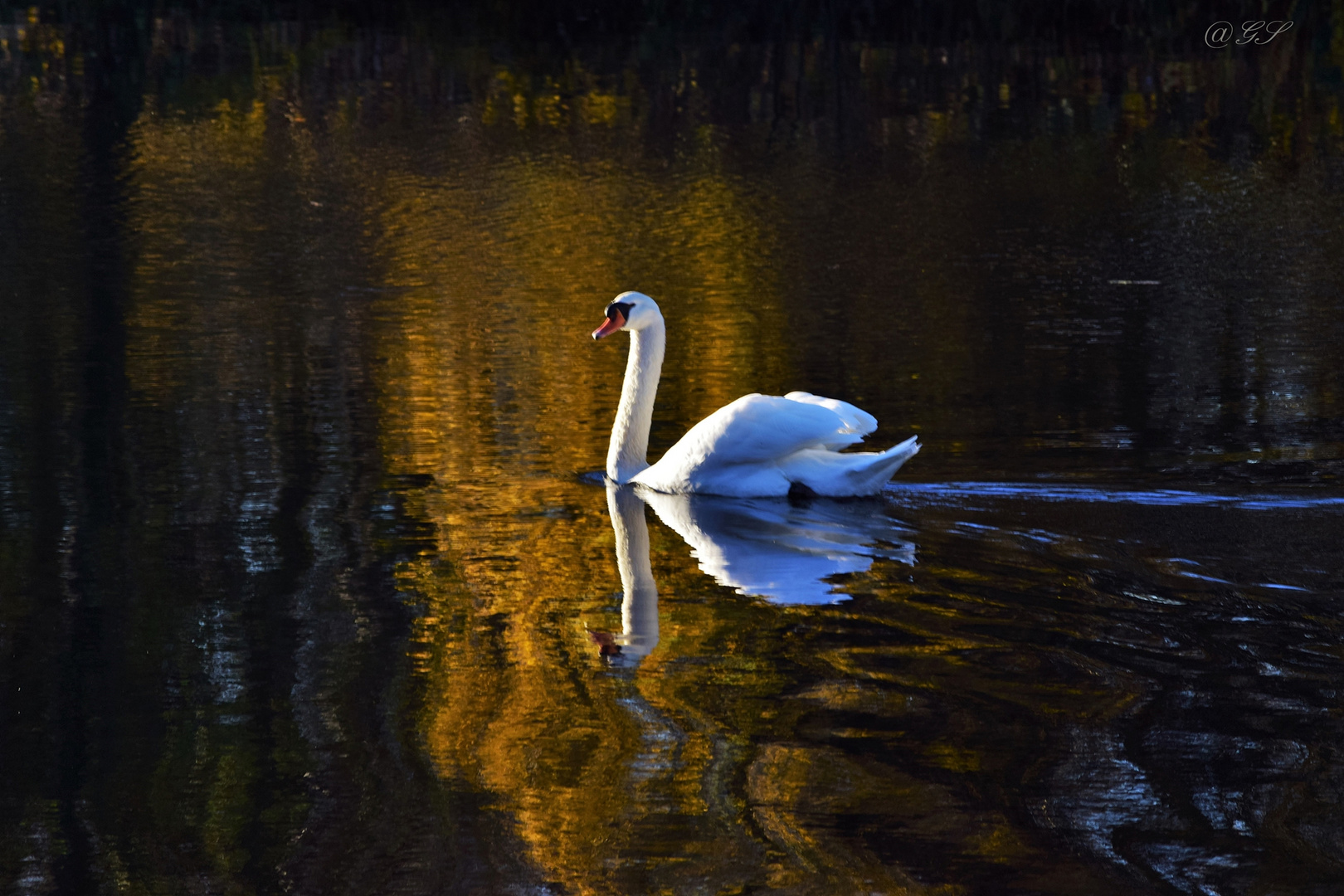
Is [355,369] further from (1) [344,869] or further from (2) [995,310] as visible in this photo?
(1) [344,869]

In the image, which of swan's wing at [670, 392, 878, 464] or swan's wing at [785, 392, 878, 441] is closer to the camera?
swan's wing at [670, 392, 878, 464]

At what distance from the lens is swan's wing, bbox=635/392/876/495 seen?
7859 mm

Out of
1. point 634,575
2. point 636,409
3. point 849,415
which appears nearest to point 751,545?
point 634,575

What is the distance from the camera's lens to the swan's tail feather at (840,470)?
7.64 metres

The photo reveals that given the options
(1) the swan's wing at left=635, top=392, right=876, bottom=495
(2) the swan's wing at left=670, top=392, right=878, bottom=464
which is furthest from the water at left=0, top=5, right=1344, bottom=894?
(2) the swan's wing at left=670, top=392, right=878, bottom=464

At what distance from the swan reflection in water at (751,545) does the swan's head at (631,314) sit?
2.70 ft

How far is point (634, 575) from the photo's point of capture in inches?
280

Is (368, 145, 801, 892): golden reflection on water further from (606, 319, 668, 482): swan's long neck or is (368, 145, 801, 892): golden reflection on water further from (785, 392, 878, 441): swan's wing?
(785, 392, 878, 441): swan's wing

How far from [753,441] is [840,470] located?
38 cm

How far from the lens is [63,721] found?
5578 mm

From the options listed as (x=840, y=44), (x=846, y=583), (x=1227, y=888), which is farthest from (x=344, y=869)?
(x=840, y=44)
